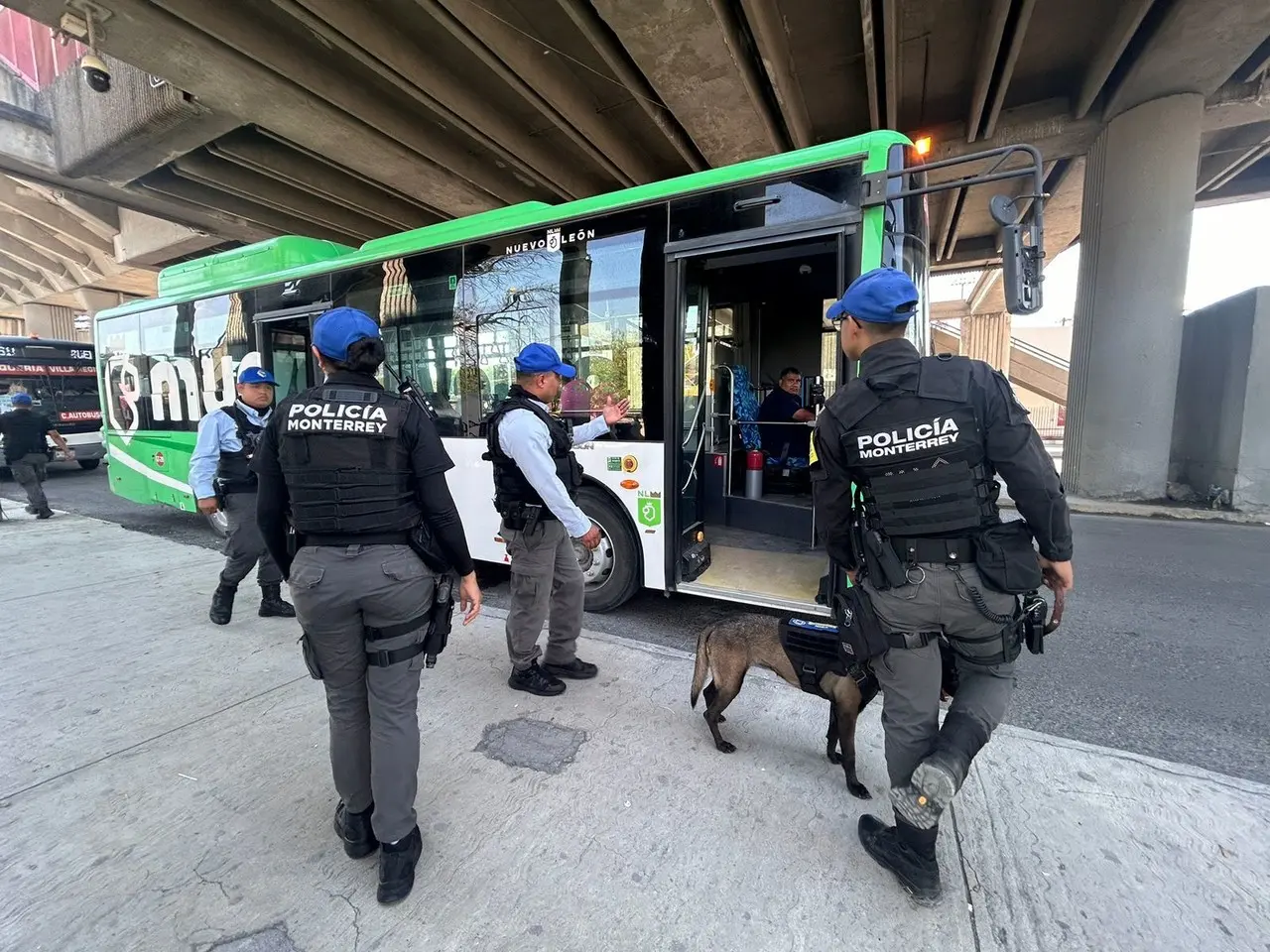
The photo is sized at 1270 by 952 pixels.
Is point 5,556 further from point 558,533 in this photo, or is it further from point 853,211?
point 853,211

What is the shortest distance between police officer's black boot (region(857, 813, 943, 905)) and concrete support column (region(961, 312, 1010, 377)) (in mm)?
29091

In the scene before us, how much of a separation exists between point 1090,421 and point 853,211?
832cm

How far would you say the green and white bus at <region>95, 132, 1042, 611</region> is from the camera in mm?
3453

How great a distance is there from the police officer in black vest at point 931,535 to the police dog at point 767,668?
0.36m

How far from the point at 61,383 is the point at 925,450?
18.3 meters

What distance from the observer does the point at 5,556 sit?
6.15 m

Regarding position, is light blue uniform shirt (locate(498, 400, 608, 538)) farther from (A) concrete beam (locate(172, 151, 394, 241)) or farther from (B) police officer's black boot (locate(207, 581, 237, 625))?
(A) concrete beam (locate(172, 151, 394, 241))

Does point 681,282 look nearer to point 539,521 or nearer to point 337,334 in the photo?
point 539,521

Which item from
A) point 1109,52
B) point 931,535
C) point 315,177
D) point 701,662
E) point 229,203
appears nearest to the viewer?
point 931,535

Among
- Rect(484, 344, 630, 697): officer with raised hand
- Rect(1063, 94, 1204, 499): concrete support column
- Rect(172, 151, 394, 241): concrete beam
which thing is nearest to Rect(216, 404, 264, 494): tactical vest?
Rect(484, 344, 630, 697): officer with raised hand

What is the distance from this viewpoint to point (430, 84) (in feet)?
26.2

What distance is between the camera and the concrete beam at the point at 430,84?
6746mm

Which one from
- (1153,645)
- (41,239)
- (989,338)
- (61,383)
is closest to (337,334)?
(1153,645)

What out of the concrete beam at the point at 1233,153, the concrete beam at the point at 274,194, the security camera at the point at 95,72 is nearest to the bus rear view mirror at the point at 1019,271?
the security camera at the point at 95,72
